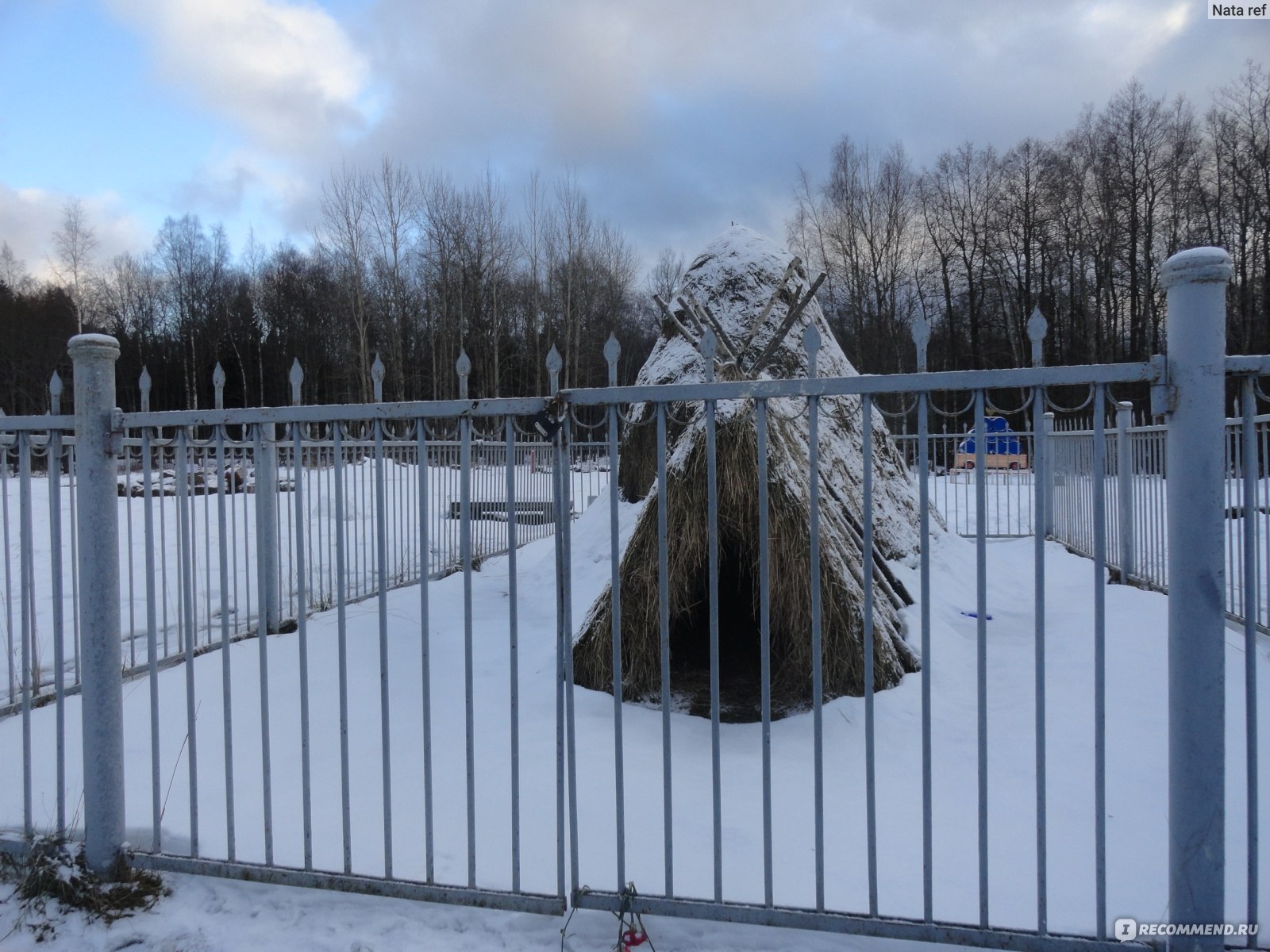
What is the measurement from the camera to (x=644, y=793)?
3.47m

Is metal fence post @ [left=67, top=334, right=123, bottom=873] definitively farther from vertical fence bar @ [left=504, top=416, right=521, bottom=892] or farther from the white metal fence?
vertical fence bar @ [left=504, top=416, right=521, bottom=892]

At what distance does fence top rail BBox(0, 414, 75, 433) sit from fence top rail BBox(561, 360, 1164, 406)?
214 centimetres

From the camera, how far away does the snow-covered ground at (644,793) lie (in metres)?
2.64

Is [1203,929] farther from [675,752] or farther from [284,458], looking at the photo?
[284,458]

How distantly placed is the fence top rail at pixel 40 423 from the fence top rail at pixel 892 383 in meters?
2.14

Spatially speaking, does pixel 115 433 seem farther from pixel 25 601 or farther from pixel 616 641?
pixel 616 641

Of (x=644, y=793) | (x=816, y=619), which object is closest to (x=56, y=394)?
(x=644, y=793)

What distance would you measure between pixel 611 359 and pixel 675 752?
2308mm

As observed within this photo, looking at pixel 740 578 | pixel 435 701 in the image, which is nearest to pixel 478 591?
pixel 435 701

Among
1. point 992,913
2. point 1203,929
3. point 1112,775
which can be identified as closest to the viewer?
point 1203,929

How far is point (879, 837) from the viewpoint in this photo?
3.06 m

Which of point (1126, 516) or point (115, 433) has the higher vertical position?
point (115, 433)

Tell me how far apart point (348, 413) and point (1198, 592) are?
2941 mm

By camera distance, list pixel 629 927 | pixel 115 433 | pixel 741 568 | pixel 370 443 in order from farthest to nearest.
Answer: pixel 370 443
pixel 741 568
pixel 115 433
pixel 629 927
